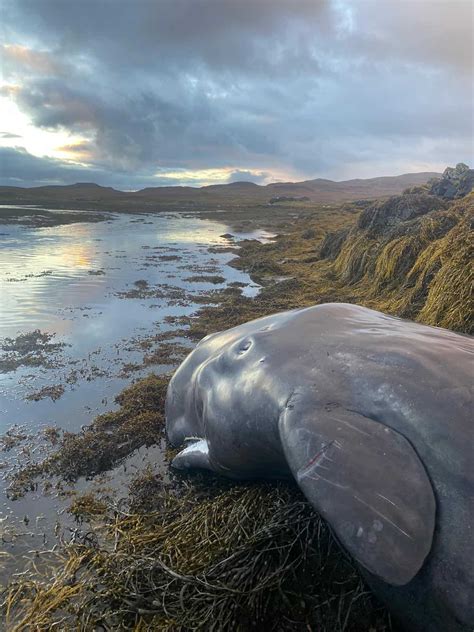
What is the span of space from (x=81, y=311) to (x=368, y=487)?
344 inches

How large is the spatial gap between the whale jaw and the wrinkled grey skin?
78 millimetres

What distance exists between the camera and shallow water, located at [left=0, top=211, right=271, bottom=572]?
18.5 feet

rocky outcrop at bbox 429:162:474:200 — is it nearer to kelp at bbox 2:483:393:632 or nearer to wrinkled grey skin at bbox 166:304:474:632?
wrinkled grey skin at bbox 166:304:474:632

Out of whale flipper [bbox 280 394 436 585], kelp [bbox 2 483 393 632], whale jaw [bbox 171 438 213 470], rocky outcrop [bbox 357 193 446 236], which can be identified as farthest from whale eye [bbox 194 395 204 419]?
rocky outcrop [bbox 357 193 446 236]

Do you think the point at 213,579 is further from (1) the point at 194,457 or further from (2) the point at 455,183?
(2) the point at 455,183

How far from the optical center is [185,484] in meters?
4.12

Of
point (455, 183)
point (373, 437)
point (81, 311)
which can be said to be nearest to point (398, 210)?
point (455, 183)

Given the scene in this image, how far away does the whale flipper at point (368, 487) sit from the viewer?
2.10 meters

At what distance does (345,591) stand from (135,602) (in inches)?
49.1

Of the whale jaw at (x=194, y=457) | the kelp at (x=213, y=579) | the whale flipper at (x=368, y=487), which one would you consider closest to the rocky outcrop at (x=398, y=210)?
the whale jaw at (x=194, y=457)

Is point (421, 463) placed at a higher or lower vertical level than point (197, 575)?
higher

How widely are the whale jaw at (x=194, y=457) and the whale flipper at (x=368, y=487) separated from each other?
1.46 meters

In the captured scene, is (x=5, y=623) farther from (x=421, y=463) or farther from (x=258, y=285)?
(x=258, y=285)

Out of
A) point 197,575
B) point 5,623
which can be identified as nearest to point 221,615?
point 197,575
